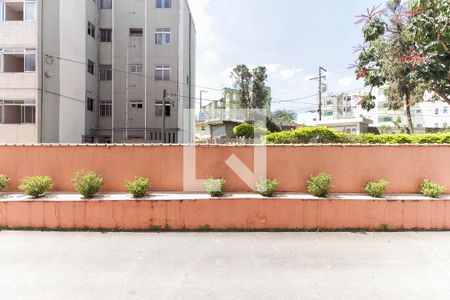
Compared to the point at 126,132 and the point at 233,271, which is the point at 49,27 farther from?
the point at 233,271

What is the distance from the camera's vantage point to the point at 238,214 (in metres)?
5.93

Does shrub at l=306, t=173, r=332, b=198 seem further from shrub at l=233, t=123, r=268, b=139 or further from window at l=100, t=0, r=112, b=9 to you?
window at l=100, t=0, r=112, b=9

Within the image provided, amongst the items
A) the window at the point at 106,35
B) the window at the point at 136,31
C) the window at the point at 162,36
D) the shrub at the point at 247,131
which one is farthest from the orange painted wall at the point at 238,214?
the window at the point at 106,35

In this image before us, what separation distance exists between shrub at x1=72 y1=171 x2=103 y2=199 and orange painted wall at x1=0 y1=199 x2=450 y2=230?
1.04 ft

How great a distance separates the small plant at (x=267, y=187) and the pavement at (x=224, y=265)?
0.97m

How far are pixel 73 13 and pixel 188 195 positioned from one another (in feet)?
52.8

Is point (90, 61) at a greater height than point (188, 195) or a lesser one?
greater

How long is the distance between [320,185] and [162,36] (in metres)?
17.7

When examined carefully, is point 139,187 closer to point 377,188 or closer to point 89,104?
point 377,188

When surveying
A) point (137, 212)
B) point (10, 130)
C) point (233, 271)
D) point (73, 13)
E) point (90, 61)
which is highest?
point (73, 13)

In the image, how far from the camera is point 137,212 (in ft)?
19.4

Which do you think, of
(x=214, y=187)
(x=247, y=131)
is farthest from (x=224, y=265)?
(x=247, y=131)

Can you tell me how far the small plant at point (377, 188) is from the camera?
616 cm

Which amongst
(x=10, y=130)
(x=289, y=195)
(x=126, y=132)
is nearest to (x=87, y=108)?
(x=126, y=132)
